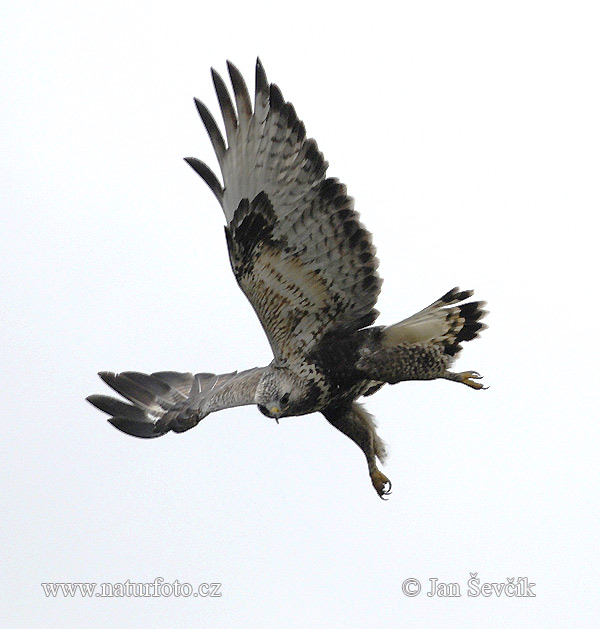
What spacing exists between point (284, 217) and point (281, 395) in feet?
4.92

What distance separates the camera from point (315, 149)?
978 centimetres

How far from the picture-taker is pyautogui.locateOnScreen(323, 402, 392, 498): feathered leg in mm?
11438

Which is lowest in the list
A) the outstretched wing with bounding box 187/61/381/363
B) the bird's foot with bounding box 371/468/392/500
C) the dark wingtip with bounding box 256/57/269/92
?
the bird's foot with bounding box 371/468/392/500

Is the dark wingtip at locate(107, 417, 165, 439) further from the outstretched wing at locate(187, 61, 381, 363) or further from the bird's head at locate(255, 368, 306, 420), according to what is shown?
the outstretched wing at locate(187, 61, 381, 363)

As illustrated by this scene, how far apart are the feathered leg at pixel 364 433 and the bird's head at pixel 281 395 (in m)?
0.87

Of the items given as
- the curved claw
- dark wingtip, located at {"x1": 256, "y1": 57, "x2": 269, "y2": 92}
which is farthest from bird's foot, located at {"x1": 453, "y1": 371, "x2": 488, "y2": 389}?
dark wingtip, located at {"x1": 256, "y1": 57, "x2": 269, "y2": 92}

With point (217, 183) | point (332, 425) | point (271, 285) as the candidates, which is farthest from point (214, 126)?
point (332, 425)

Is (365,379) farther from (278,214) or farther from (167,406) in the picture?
(167,406)

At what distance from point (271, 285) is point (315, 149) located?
1.16 meters

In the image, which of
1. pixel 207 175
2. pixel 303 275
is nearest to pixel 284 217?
pixel 303 275

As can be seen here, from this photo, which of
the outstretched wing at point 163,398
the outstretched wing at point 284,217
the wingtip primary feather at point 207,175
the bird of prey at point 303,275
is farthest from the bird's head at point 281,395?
the wingtip primary feather at point 207,175

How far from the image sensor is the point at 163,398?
43.5 ft

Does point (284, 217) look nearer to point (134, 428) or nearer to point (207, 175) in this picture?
point (207, 175)

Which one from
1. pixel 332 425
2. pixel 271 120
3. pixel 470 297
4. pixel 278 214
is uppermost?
pixel 271 120
